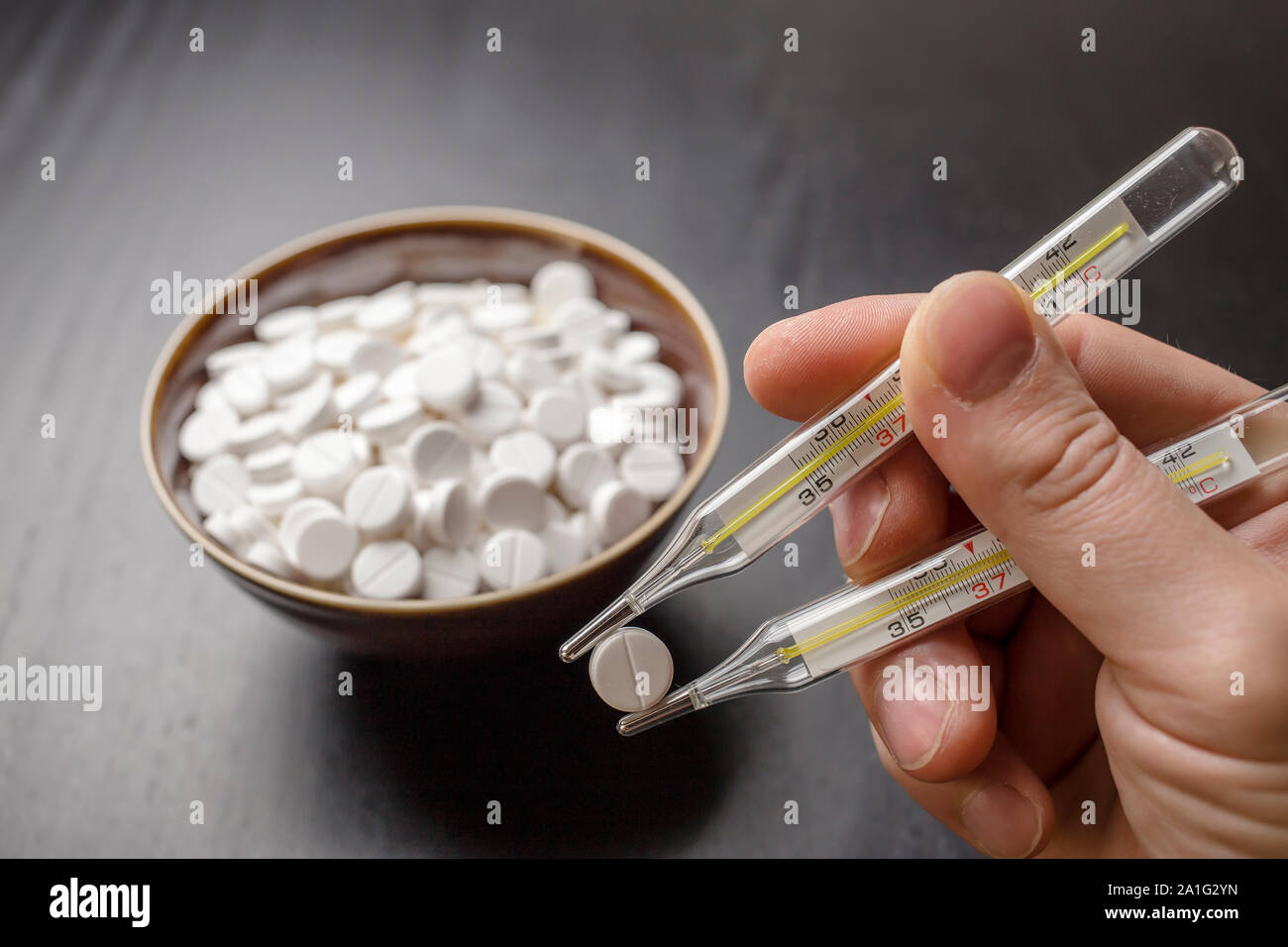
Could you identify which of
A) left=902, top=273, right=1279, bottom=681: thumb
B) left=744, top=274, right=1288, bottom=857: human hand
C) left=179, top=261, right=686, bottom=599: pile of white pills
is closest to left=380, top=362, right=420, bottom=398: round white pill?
left=179, top=261, right=686, bottom=599: pile of white pills

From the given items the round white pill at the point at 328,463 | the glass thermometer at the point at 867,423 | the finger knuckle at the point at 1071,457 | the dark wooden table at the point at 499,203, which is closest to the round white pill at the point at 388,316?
the round white pill at the point at 328,463

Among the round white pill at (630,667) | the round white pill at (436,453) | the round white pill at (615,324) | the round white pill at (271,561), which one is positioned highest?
the round white pill at (615,324)

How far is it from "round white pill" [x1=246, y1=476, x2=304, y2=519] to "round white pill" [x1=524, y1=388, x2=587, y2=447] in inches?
5.8

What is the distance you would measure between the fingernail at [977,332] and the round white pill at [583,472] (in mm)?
280

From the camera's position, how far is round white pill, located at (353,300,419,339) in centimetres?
75

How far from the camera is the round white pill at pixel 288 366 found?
0.71 m

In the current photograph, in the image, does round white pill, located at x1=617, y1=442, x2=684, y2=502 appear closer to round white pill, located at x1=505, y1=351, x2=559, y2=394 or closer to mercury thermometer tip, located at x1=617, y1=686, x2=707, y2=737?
round white pill, located at x1=505, y1=351, x2=559, y2=394

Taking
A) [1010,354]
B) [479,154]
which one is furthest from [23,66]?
[1010,354]

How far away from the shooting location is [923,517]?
57 centimetres

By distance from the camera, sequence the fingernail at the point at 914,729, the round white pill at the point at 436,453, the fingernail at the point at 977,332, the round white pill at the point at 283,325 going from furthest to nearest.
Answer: the round white pill at the point at 283,325 < the round white pill at the point at 436,453 < the fingernail at the point at 914,729 < the fingernail at the point at 977,332

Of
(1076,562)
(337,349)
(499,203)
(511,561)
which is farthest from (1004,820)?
(499,203)

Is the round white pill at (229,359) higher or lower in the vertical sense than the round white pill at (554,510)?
higher

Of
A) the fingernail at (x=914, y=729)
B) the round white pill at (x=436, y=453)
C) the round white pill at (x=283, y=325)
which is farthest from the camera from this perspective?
the round white pill at (x=283, y=325)

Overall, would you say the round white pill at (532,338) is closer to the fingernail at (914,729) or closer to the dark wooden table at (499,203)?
the dark wooden table at (499,203)
